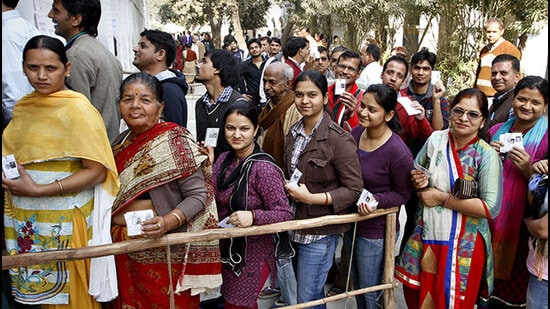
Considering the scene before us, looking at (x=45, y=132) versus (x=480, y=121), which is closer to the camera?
(x=45, y=132)

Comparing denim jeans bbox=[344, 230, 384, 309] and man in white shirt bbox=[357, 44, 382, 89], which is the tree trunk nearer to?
man in white shirt bbox=[357, 44, 382, 89]

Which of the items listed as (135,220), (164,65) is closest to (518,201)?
(135,220)

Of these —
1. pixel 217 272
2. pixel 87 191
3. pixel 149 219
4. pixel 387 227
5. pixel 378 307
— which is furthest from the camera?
pixel 378 307

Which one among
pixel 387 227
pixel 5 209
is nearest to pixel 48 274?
pixel 5 209

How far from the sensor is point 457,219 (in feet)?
8.25

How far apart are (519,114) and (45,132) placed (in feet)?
8.46

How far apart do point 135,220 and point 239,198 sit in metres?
0.64

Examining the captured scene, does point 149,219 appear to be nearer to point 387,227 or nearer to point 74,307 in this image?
point 74,307

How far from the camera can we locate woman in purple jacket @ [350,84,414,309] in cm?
259

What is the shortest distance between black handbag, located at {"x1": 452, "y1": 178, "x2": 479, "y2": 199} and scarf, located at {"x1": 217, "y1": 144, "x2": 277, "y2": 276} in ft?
3.23

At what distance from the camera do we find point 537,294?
2311 mm

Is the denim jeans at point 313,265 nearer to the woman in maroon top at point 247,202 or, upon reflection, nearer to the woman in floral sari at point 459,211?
the woman in maroon top at point 247,202

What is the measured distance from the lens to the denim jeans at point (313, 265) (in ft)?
8.57

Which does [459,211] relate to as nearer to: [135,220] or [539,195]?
[539,195]
